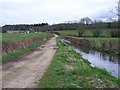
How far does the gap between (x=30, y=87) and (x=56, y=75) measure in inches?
139

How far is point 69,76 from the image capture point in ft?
52.5

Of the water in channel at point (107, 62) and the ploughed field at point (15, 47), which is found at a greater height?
the ploughed field at point (15, 47)

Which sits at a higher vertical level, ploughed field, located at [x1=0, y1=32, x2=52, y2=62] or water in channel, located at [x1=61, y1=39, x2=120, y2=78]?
ploughed field, located at [x1=0, y1=32, x2=52, y2=62]

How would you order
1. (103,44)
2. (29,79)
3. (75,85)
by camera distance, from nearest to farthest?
(75,85) < (29,79) < (103,44)

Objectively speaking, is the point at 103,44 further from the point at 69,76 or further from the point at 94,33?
the point at 94,33

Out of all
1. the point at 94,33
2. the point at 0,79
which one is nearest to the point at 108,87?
the point at 0,79

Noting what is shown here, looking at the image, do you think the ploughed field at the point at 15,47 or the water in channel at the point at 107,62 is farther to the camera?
the ploughed field at the point at 15,47

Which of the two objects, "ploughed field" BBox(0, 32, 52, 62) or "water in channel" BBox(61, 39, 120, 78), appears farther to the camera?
"ploughed field" BBox(0, 32, 52, 62)

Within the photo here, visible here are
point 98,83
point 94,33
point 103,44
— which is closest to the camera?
point 98,83

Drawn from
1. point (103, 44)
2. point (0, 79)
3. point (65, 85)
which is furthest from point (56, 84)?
point (103, 44)

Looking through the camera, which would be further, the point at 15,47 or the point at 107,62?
the point at 15,47

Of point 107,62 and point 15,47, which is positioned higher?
point 15,47

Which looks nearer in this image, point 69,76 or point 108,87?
point 108,87

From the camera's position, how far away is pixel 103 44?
5034 centimetres
